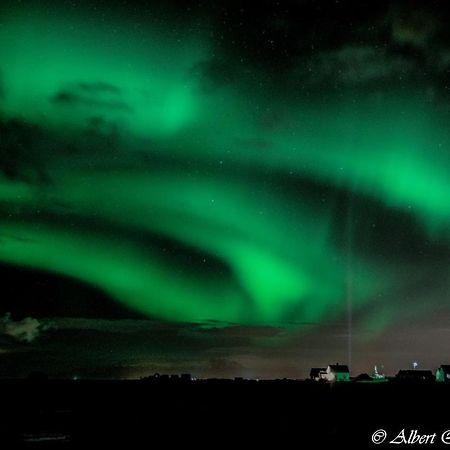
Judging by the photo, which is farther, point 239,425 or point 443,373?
point 443,373

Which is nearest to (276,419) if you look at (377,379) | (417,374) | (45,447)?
(45,447)

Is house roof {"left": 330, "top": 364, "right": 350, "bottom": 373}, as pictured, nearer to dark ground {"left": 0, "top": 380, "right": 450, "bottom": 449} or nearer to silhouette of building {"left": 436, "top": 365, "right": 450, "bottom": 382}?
silhouette of building {"left": 436, "top": 365, "right": 450, "bottom": 382}

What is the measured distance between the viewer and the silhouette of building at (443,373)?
108 metres

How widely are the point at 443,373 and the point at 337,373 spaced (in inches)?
910

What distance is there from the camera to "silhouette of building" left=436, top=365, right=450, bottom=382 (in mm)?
108113

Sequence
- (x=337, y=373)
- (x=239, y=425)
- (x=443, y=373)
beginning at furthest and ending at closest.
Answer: (x=337, y=373) → (x=443, y=373) → (x=239, y=425)

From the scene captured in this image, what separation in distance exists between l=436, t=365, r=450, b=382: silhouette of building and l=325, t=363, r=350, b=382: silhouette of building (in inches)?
755

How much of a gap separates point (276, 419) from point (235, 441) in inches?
432

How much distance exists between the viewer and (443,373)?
109 m

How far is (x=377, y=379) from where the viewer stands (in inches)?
4422

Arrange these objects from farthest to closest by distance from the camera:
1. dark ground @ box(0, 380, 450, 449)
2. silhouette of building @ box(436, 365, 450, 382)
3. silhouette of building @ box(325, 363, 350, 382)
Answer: silhouette of building @ box(325, 363, 350, 382) → silhouette of building @ box(436, 365, 450, 382) → dark ground @ box(0, 380, 450, 449)

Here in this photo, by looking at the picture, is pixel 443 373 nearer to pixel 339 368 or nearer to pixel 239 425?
pixel 339 368

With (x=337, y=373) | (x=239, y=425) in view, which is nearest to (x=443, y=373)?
(x=337, y=373)

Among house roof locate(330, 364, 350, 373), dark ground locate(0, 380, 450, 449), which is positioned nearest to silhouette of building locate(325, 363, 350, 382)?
house roof locate(330, 364, 350, 373)
